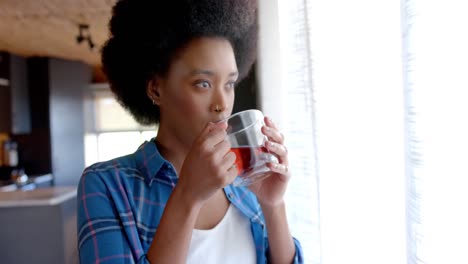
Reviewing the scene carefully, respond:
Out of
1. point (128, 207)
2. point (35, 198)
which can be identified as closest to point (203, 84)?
point (128, 207)

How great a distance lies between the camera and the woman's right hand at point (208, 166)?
21.1 inches

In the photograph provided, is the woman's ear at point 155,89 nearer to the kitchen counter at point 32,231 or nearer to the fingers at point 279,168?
the fingers at point 279,168

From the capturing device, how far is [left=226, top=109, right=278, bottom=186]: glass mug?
23.3 inches

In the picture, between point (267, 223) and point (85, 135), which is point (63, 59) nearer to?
point (85, 135)

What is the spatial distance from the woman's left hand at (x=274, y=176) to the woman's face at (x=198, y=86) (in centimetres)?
10


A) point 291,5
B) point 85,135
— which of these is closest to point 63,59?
point 85,135

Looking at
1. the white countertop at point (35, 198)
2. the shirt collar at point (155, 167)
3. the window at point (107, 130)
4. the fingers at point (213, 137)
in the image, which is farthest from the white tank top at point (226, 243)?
the window at point (107, 130)

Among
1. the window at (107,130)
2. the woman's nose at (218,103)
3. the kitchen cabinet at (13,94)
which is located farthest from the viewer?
the window at (107,130)

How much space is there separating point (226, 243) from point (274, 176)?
16 centimetres

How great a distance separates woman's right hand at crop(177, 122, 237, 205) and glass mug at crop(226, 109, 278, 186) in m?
0.03

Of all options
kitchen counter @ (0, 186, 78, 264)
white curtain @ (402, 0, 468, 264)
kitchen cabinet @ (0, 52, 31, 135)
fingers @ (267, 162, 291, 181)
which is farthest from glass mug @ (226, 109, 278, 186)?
kitchen cabinet @ (0, 52, 31, 135)

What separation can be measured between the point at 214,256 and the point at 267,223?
0.12m

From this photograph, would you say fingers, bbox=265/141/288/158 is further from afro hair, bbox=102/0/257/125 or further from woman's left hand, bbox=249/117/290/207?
afro hair, bbox=102/0/257/125

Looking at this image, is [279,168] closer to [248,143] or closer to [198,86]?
[248,143]
